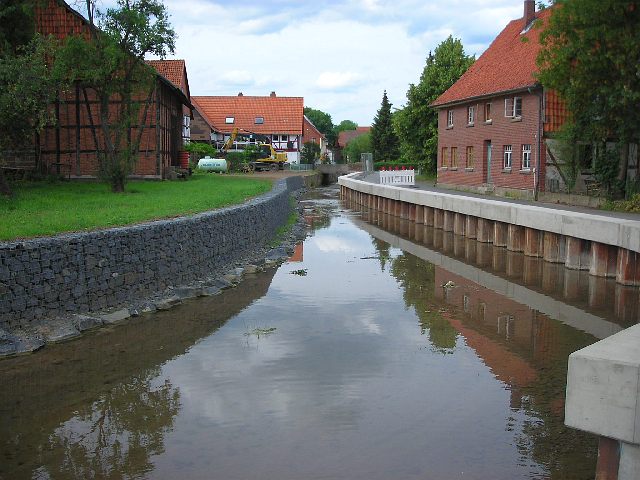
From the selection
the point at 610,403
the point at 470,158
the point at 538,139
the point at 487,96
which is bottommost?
the point at 610,403

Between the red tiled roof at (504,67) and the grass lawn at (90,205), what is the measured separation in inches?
475

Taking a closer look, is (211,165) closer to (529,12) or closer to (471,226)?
(529,12)

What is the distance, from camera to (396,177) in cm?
4022

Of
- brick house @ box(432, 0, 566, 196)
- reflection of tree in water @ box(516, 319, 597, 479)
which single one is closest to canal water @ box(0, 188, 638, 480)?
reflection of tree in water @ box(516, 319, 597, 479)

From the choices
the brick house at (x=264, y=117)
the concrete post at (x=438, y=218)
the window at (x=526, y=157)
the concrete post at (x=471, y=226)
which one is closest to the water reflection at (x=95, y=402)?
the concrete post at (x=471, y=226)

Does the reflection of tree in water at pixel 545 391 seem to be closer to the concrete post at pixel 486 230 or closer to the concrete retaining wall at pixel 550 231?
the concrete retaining wall at pixel 550 231

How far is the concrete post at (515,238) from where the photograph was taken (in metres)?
20.7

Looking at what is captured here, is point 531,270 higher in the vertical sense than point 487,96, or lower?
lower

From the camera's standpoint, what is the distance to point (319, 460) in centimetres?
704

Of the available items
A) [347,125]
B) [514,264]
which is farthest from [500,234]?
[347,125]

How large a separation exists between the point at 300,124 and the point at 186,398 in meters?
70.1

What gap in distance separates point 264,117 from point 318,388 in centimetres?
7084

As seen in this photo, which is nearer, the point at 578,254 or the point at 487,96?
the point at 578,254

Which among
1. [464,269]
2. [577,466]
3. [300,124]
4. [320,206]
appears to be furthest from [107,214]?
[300,124]
